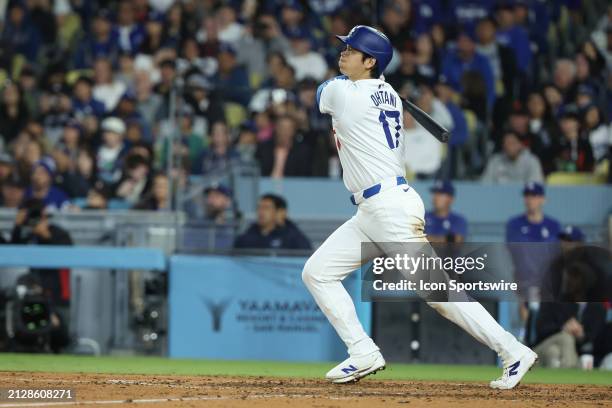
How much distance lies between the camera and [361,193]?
755cm

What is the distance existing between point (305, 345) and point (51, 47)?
24.3 feet

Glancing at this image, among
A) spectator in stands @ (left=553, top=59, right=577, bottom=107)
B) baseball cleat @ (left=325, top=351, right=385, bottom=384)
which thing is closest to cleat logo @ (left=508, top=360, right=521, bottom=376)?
baseball cleat @ (left=325, top=351, right=385, bottom=384)

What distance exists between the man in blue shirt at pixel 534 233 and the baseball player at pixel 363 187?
10.9 ft

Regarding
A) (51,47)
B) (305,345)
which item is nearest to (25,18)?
(51,47)

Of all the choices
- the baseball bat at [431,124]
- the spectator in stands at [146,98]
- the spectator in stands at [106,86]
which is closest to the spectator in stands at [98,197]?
the spectator in stands at [146,98]

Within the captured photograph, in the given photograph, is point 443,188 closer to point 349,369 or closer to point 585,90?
point 585,90

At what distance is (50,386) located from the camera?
736cm

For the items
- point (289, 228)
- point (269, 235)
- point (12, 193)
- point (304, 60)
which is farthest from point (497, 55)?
point (12, 193)

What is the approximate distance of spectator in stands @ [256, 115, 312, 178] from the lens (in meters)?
13.6

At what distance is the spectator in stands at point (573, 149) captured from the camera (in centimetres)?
1381

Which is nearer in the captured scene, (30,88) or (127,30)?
(30,88)

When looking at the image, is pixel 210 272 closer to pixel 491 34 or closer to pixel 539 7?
pixel 491 34

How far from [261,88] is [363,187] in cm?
720

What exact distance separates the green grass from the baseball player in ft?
4.37
